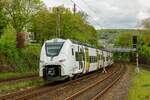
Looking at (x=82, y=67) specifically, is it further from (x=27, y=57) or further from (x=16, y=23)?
(x=16, y=23)

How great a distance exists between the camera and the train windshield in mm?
31547

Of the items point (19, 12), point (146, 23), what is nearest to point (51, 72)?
point (19, 12)

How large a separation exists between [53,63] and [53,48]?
143cm

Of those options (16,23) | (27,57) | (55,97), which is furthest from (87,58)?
(16,23)

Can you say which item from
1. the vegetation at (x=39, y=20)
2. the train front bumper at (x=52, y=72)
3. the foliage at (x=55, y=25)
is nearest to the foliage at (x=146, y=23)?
the vegetation at (x=39, y=20)

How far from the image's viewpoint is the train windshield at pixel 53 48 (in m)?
31.5

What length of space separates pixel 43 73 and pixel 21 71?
18976 mm

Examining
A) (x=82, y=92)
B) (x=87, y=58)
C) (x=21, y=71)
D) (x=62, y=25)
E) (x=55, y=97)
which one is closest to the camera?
(x=55, y=97)

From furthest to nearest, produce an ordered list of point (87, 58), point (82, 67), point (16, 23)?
point (16, 23)
point (87, 58)
point (82, 67)

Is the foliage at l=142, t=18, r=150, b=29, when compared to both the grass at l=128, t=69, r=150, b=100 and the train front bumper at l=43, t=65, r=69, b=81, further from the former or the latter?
the train front bumper at l=43, t=65, r=69, b=81

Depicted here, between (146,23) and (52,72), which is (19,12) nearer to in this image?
(146,23)

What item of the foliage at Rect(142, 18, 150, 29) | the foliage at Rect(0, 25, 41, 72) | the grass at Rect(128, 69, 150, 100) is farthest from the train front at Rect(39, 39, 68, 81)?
the foliage at Rect(142, 18, 150, 29)

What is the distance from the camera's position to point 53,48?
31.8m

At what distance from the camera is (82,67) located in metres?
38.1
